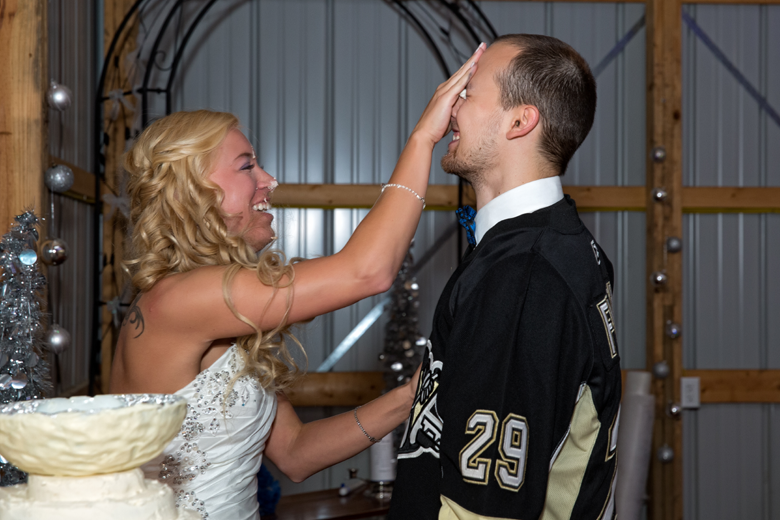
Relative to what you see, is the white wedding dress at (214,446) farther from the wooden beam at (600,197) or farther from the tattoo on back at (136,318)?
the wooden beam at (600,197)

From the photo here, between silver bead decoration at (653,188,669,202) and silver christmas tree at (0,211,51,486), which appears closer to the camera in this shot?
silver christmas tree at (0,211,51,486)

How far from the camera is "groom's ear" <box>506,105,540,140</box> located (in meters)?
1.37

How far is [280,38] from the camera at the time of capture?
4.26m

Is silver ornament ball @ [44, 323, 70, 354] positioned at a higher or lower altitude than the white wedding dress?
higher

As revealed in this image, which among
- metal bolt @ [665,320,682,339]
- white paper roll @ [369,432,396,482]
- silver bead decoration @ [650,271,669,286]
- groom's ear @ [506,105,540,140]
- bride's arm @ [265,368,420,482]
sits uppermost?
groom's ear @ [506,105,540,140]

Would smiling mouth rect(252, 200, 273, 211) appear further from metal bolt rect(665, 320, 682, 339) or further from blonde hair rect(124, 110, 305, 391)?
metal bolt rect(665, 320, 682, 339)

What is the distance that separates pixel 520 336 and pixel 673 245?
311 cm

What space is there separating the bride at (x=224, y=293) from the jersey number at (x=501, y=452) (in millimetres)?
328

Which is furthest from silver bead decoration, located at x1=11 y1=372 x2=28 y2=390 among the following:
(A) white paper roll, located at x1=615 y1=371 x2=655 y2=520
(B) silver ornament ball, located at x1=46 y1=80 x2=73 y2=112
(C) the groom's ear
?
(A) white paper roll, located at x1=615 y1=371 x2=655 y2=520

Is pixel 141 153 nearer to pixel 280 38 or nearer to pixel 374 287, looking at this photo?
pixel 374 287

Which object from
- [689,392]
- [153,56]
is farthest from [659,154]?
[153,56]

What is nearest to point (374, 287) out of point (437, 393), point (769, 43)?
point (437, 393)

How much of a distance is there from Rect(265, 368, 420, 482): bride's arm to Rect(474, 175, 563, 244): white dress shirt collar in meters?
0.46

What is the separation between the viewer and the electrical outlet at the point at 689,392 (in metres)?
4.16
